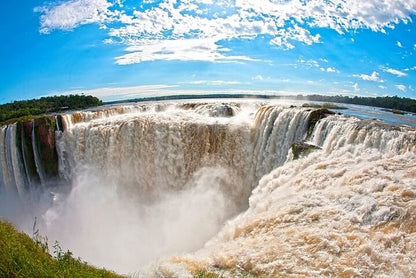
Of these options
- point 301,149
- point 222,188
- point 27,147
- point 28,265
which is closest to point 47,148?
point 27,147

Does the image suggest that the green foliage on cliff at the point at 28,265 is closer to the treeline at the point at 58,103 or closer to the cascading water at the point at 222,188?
the cascading water at the point at 222,188

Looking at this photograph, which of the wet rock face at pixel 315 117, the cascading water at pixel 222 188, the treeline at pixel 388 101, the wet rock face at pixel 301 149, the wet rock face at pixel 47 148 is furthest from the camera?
the treeline at pixel 388 101

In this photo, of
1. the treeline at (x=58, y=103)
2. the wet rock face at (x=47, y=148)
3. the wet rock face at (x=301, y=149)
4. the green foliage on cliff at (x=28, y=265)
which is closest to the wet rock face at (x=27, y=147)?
the wet rock face at (x=47, y=148)

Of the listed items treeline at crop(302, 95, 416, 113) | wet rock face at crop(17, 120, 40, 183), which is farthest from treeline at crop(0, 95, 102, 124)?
treeline at crop(302, 95, 416, 113)

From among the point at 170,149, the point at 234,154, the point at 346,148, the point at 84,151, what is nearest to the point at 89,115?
the point at 84,151

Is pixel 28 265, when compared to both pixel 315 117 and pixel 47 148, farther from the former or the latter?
pixel 47 148

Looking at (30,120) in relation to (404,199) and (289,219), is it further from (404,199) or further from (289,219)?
(404,199)
